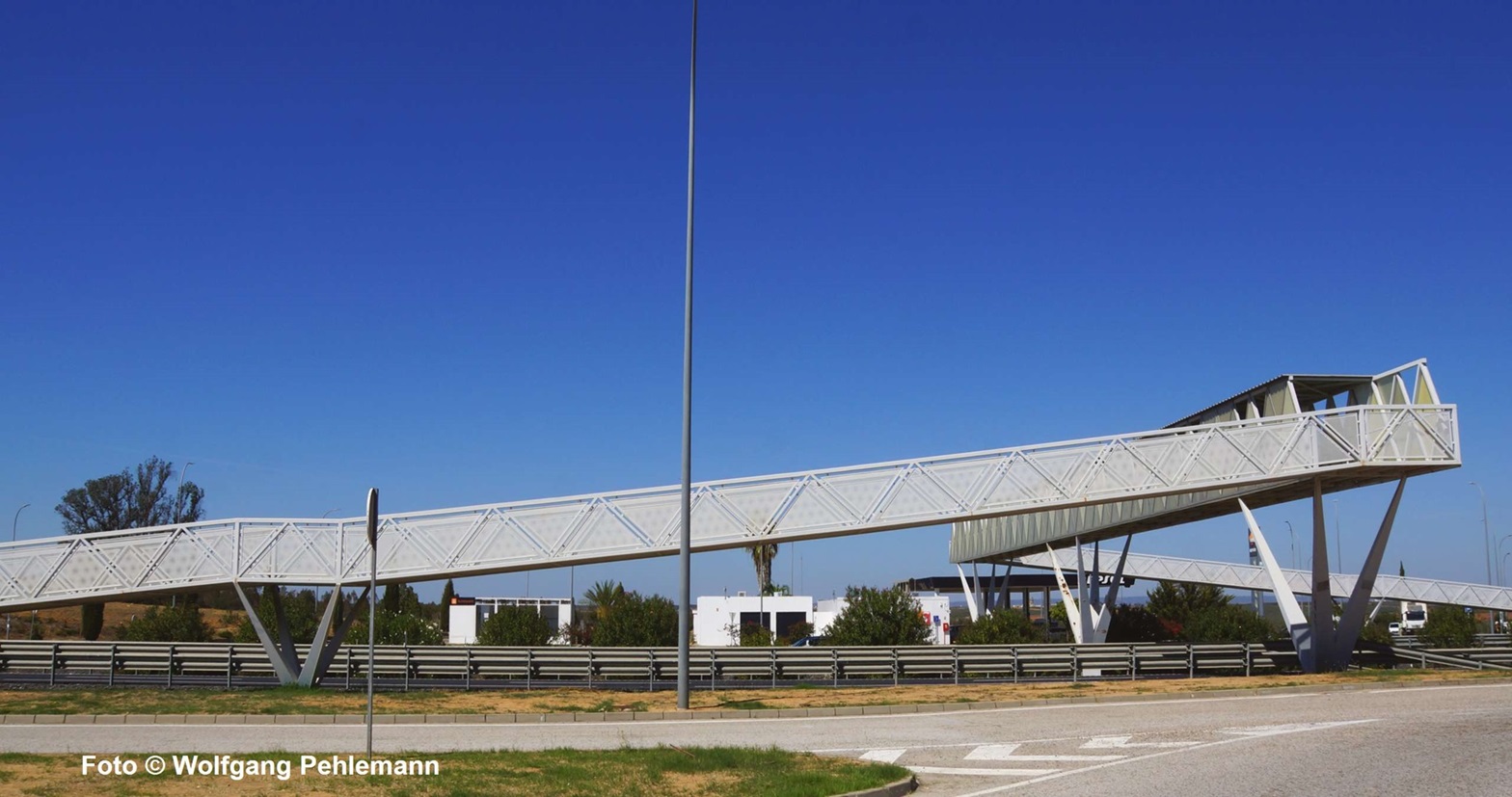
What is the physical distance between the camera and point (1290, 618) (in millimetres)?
32688

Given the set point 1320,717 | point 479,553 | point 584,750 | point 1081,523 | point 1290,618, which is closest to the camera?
point 584,750

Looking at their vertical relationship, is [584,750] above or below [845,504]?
below

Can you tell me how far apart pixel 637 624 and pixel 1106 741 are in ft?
87.3

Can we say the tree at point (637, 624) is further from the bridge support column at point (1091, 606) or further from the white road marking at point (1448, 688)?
the white road marking at point (1448, 688)

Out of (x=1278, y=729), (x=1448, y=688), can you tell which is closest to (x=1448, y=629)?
(x=1448, y=688)

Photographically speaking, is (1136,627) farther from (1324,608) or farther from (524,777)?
(524,777)

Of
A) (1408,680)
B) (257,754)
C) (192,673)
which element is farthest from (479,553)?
(1408,680)

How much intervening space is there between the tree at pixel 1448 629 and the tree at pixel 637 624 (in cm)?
3169

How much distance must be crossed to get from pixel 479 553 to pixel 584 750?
561 inches

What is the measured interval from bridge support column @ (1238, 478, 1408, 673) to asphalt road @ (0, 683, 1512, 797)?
811 centimetres

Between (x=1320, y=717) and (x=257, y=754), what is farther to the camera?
(x=1320, y=717)

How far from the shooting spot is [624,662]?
89.2ft

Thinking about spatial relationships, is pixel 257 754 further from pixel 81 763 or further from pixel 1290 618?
pixel 1290 618

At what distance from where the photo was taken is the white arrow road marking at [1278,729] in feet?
55.6
